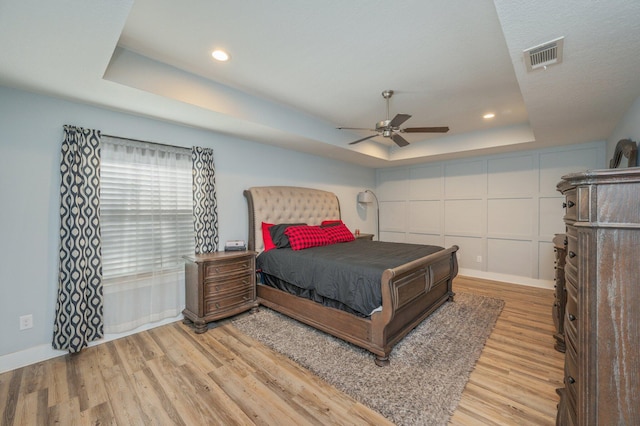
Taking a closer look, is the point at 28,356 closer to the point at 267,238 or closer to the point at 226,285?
the point at 226,285

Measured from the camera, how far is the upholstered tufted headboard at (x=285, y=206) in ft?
12.0

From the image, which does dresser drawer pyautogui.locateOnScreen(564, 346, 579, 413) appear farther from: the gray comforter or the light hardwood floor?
the gray comforter

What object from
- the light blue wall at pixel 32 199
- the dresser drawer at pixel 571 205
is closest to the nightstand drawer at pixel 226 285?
the light blue wall at pixel 32 199

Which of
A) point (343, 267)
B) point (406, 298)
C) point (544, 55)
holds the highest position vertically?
point (544, 55)

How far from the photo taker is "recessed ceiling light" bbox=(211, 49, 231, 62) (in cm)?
215

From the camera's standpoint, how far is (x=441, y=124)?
390 cm

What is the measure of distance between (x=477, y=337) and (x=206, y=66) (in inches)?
145

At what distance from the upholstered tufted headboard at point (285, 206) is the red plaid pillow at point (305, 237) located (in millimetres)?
417

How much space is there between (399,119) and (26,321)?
3.79 m

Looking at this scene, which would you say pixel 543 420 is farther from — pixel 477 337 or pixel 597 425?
pixel 477 337

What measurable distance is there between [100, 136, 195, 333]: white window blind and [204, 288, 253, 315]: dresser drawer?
510 mm

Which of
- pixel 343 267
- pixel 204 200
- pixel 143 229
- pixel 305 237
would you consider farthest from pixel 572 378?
pixel 143 229

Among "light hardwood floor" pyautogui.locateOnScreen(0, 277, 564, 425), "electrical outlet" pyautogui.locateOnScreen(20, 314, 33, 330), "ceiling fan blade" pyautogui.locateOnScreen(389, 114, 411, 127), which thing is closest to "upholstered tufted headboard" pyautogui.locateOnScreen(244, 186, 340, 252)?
"light hardwood floor" pyautogui.locateOnScreen(0, 277, 564, 425)

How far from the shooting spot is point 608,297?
960mm
